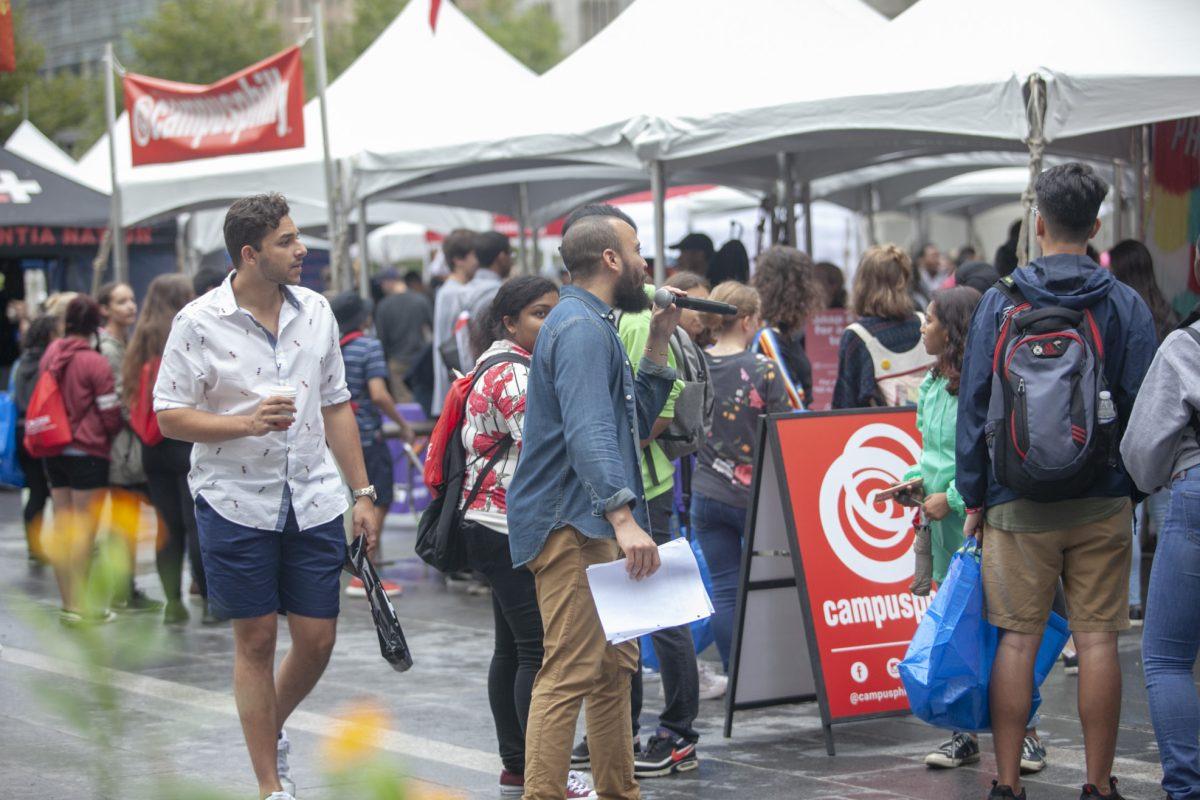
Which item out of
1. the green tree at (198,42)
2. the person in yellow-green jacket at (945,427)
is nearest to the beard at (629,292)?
the person in yellow-green jacket at (945,427)

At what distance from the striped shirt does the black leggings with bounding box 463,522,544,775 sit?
4135 mm

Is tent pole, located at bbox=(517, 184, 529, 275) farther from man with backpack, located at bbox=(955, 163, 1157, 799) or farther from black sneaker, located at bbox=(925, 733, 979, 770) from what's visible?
man with backpack, located at bbox=(955, 163, 1157, 799)

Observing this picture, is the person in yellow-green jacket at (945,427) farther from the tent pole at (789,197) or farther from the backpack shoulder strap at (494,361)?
the tent pole at (789,197)

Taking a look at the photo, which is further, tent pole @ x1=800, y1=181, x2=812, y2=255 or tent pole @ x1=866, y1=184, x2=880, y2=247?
tent pole @ x1=866, y1=184, x2=880, y2=247

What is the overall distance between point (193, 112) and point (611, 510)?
9081 millimetres

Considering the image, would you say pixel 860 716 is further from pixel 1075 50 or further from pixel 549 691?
pixel 1075 50

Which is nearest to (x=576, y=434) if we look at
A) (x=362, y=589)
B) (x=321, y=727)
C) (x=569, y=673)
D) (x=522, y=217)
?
(x=569, y=673)

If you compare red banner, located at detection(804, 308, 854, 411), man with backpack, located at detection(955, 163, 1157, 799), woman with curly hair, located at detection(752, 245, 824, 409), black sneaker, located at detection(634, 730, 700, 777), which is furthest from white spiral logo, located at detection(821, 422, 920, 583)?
red banner, located at detection(804, 308, 854, 411)

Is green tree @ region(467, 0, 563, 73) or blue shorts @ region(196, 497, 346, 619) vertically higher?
green tree @ region(467, 0, 563, 73)

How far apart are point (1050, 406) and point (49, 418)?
616 cm

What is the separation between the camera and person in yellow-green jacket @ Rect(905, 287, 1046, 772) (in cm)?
493

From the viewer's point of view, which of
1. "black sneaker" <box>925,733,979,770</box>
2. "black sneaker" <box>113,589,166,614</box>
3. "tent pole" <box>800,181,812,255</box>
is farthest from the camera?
"tent pole" <box>800,181,812,255</box>

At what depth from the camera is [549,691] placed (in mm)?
4027

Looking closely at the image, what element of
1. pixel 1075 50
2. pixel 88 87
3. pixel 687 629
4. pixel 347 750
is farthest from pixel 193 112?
pixel 88 87
